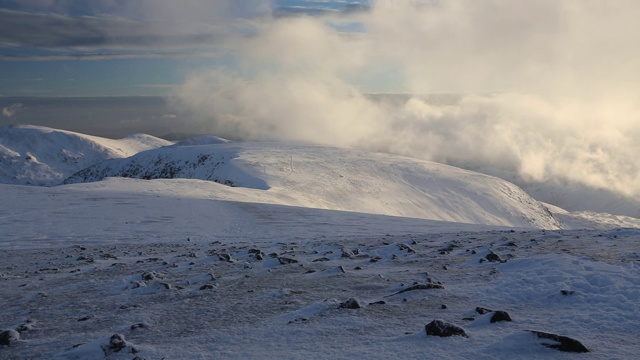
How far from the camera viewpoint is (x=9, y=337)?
768cm

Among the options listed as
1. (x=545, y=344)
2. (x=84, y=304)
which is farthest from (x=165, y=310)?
(x=545, y=344)

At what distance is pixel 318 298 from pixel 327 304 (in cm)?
86

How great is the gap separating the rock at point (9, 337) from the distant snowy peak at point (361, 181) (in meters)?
45.9

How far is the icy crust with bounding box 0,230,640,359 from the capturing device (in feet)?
22.8

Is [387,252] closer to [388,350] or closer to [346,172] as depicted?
[388,350]

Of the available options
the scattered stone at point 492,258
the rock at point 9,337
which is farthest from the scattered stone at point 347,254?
the rock at point 9,337

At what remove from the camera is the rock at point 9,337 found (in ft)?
24.9

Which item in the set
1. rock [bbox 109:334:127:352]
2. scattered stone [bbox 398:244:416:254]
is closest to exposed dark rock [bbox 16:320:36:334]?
rock [bbox 109:334:127:352]

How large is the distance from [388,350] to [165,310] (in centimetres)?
447

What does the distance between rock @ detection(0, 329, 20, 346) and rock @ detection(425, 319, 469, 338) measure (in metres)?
5.96

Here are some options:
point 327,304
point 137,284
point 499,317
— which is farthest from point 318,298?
point 137,284

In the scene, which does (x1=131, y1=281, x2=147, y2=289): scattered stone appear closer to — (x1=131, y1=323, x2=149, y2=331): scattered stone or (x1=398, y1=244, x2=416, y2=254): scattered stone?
(x1=131, y1=323, x2=149, y2=331): scattered stone

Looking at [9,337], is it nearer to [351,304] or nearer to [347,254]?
[351,304]

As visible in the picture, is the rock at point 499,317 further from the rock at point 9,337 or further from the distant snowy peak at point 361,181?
the distant snowy peak at point 361,181
